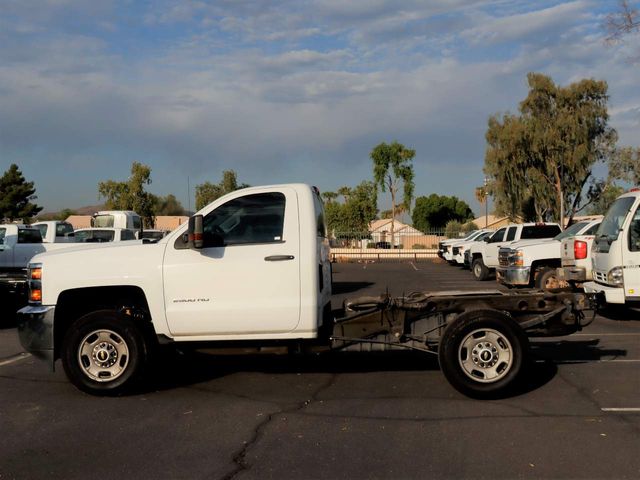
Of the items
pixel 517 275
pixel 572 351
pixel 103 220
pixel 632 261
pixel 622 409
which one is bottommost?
pixel 622 409

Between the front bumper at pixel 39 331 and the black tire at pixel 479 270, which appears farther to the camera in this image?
the black tire at pixel 479 270

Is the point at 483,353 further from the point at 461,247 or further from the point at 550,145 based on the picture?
the point at 550,145

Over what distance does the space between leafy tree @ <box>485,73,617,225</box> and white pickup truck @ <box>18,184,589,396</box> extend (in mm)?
39705

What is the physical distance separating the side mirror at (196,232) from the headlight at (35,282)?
1.62 metres

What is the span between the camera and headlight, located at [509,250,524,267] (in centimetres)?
1596

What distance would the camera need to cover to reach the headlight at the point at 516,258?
16.0 metres

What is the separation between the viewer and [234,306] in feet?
20.9

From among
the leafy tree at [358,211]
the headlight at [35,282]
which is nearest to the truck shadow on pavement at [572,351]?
the headlight at [35,282]

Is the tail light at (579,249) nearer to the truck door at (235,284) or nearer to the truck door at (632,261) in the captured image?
the truck door at (632,261)

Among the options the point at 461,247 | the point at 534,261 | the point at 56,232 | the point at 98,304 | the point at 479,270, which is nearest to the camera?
the point at 98,304

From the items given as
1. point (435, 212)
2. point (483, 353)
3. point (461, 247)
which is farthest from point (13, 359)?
point (435, 212)

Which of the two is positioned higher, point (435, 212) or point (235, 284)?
point (435, 212)

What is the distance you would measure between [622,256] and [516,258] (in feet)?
19.1

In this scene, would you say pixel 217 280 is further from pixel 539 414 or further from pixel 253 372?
pixel 539 414
